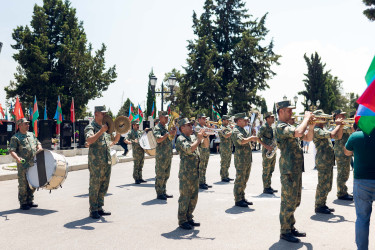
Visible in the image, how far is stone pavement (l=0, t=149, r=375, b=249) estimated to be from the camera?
5516mm

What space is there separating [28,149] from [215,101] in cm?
2969

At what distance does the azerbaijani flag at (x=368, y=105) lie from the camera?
15.2 ft

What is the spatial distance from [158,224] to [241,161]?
2.63 meters

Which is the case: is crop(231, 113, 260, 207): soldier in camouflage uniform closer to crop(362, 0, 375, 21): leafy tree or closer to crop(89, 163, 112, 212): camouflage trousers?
crop(89, 163, 112, 212): camouflage trousers

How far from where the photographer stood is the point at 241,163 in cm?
824

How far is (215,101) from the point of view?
36.8 metres

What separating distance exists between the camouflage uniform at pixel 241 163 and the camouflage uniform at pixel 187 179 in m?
1.91

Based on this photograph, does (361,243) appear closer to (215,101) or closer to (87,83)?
(215,101)

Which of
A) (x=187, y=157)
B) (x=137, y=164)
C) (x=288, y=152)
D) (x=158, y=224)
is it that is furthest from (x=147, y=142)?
(x=288, y=152)

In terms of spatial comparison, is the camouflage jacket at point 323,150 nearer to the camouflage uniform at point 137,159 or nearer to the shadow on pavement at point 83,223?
the shadow on pavement at point 83,223

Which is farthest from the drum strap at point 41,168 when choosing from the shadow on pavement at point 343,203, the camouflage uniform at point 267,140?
the shadow on pavement at point 343,203

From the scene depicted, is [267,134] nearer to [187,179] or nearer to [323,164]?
[323,164]

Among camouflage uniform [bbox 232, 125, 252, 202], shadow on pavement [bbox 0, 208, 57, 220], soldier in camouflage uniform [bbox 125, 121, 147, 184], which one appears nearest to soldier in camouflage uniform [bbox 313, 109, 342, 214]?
camouflage uniform [bbox 232, 125, 252, 202]

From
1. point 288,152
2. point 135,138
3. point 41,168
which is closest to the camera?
point 288,152
